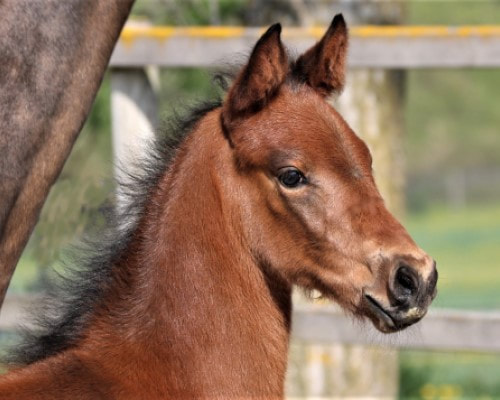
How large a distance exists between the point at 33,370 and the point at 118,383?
252 mm

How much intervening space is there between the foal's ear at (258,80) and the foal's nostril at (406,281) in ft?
2.29

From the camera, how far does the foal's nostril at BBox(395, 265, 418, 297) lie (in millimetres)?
2967

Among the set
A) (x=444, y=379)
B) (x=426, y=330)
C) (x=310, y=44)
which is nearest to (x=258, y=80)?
(x=310, y=44)

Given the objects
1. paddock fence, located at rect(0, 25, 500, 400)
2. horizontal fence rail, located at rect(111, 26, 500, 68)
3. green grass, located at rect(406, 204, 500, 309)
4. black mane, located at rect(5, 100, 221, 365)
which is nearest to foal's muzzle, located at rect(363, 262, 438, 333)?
black mane, located at rect(5, 100, 221, 365)

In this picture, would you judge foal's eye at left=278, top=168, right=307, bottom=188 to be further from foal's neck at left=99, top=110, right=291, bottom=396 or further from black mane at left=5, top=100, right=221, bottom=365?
black mane at left=5, top=100, right=221, bottom=365

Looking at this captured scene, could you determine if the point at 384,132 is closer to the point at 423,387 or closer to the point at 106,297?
the point at 423,387

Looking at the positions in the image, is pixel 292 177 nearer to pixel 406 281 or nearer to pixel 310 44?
pixel 406 281

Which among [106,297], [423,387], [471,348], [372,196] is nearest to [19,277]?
[423,387]

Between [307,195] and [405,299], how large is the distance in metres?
0.44

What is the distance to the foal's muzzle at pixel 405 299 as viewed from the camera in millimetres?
2973

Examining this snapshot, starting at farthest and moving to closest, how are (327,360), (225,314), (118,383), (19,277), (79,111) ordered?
(19,277) → (327,360) → (79,111) → (225,314) → (118,383)

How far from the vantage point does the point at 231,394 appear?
3178mm

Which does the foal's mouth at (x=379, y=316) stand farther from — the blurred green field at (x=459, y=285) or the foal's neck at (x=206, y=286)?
the blurred green field at (x=459, y=285)

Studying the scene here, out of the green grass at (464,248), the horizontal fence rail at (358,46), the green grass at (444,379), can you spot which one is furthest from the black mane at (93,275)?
the green grass at (464,248)
